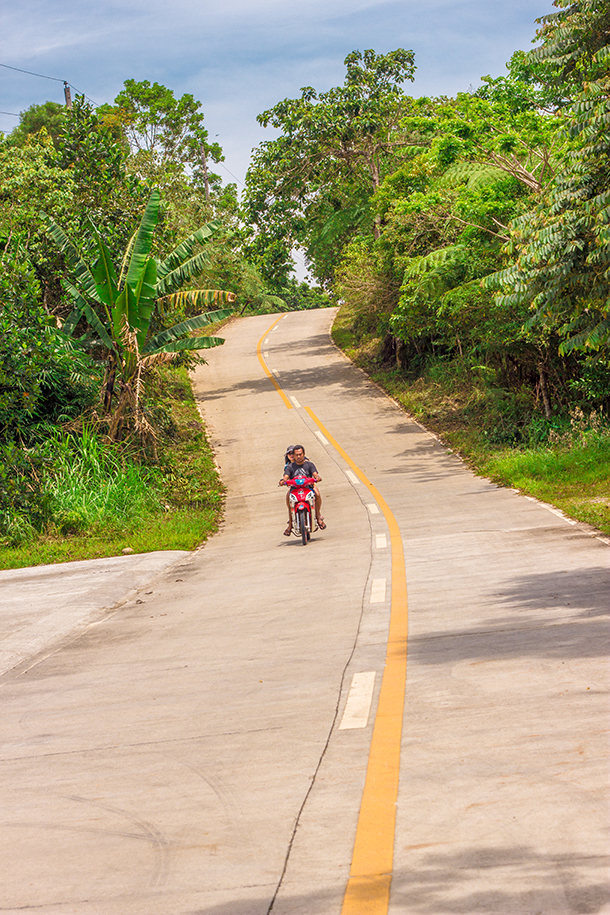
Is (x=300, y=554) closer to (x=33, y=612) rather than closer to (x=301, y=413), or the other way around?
(x=33, y=612)

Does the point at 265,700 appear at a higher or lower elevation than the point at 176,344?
lower

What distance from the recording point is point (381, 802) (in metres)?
4.04

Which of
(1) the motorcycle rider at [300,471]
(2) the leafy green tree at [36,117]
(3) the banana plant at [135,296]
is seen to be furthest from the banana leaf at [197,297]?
(2) the leafy green tree at [36,117]

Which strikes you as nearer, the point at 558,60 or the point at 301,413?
the point at 558,60

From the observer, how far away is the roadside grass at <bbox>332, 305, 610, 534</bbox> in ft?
53.8

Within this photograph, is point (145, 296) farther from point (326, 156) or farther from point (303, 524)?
point (326, 156)

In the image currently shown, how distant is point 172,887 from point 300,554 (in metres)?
9.77

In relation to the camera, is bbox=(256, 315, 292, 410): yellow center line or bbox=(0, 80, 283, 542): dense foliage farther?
bbox=(256, 315, 292, 410): yellow center line

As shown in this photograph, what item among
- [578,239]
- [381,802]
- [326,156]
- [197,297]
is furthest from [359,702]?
[326,156]

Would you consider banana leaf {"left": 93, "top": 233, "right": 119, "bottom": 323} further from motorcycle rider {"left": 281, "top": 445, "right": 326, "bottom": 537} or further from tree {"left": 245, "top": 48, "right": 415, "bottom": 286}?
tree {"left": 245, "top": 48, "right": 415, "bottom": 286}

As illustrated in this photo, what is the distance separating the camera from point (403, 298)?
24.8m

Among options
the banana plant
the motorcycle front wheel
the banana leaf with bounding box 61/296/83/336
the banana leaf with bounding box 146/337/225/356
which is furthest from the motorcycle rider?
the banana leaf with bounding box 61/296/83/336

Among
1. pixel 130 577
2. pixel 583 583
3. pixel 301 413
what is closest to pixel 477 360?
pixel 301 413

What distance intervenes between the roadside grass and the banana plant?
7.53m
